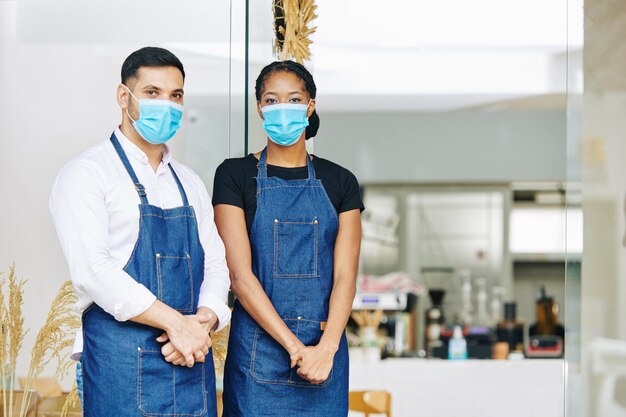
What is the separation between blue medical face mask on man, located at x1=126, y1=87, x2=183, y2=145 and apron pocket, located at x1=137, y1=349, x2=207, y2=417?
0.52 metres

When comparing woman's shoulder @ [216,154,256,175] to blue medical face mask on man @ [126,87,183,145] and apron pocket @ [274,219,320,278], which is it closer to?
apron pocket @ [274,219,320,278]

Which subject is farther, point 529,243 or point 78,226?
point 529,243

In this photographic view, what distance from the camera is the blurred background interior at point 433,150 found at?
3.29m

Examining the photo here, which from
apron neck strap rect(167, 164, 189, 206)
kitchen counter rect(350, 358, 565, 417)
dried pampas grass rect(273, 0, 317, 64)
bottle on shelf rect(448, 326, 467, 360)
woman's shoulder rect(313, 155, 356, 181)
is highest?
dried pampas grass rect(273, 0, 317, 64)

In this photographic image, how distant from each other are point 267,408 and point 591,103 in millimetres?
1545

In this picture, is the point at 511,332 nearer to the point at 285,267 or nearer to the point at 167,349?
the point at 285,267

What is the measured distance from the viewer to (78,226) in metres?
2.24

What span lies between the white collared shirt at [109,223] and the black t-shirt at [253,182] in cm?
19

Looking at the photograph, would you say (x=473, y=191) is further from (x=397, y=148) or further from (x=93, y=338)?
(x=93, y=338)

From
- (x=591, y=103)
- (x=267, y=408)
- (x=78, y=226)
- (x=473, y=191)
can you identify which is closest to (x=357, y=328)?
(x=473, y=191)

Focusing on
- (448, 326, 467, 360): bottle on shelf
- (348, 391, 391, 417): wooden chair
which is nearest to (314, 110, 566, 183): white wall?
(448, 326, 467, 360): bottle on shelf

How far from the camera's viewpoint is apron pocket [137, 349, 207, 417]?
229 cm

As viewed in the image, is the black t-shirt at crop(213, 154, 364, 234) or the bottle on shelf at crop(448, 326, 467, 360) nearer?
the black t-shirt at crop(213, 154, 364, 234)

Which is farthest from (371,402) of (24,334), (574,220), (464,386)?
(24,334)
